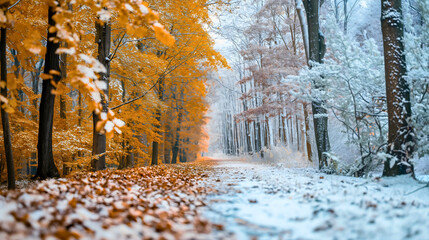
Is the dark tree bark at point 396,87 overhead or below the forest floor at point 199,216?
overhead

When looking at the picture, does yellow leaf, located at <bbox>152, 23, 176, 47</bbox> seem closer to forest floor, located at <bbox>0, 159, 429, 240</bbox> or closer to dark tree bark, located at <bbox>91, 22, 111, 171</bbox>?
forest floor, located at <bbox>0, 159, 429, 240</bbox>

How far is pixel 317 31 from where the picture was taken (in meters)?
7.41

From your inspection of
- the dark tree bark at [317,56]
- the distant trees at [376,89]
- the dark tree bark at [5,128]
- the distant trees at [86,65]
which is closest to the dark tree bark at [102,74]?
the distant trees at [86,65]

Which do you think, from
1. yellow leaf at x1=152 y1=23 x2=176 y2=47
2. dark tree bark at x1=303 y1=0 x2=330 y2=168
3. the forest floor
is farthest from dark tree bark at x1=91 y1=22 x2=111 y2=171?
dark tree bark at x1=303 y1=0 x2=330 y2=168

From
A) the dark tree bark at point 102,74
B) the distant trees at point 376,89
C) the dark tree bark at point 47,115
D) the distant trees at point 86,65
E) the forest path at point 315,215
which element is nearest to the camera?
the forest path at point 315,215

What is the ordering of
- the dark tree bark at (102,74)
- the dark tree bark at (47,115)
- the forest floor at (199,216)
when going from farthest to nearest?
the dark tree bark at (102,74), the dark tree bark at (47,115), the forest floor at (199,216)

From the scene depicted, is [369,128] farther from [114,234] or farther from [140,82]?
[140,82]

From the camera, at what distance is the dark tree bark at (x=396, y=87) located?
4660 millimetres

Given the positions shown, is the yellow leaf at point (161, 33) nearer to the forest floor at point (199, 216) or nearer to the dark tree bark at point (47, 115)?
the forest floor at point (199, 216)

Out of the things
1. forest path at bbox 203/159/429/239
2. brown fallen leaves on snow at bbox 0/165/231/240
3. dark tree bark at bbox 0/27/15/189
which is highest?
dark tree bark at bbox 0/27/15/189

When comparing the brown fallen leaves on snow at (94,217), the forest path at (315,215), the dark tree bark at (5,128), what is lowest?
the forest path at (315,215)

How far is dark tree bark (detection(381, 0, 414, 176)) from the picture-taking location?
4660mm

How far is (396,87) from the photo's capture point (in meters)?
4.81

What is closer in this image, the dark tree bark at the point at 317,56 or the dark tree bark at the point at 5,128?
the dark tree bark at the point at 5,128
